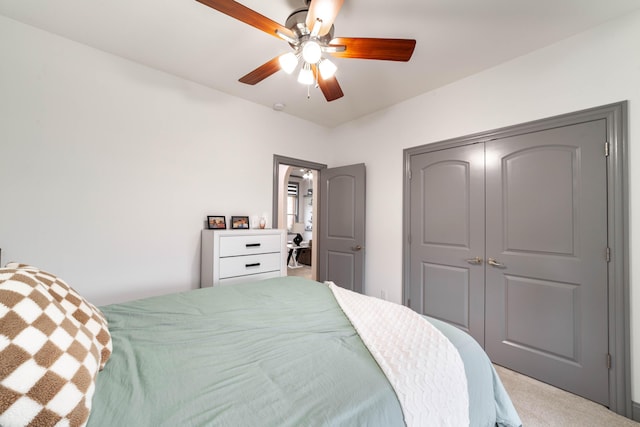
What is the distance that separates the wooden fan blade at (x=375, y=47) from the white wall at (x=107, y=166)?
5.77 feet

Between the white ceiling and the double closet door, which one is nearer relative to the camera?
the white ceiling

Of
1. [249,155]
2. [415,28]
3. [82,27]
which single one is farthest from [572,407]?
[82,27]

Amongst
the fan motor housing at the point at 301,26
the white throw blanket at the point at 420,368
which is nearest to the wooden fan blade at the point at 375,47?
the fan motor housing at the point at 301,26

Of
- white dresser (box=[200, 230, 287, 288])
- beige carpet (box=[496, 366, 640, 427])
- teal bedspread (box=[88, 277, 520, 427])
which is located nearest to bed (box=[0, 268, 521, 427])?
teal bedspread (box=[88, 277, 520, 427])

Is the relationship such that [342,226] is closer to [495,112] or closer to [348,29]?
[495,112]

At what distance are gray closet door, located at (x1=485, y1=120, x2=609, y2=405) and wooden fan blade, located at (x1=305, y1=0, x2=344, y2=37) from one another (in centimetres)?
184

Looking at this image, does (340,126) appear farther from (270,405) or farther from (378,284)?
(270,405)

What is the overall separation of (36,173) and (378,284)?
3.26 m

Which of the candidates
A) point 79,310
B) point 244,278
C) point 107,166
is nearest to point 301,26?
point 79,310

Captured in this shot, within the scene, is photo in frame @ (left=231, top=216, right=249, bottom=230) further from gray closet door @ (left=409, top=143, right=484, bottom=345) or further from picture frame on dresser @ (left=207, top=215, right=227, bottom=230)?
gray closet door @ (left=409, top=143, right=484, bottom=345)

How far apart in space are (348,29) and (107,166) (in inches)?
85.7

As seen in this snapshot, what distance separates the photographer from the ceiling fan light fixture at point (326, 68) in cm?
166

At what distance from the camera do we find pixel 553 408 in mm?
1757

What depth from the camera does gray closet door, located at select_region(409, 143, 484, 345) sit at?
2439 millimetres
